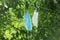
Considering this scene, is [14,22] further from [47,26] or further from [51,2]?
[51,2]

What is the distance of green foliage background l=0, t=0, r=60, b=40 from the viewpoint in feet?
11.6

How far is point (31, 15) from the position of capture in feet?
12.3

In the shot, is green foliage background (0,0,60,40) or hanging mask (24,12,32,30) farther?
hanging mask (24,12,32,30)

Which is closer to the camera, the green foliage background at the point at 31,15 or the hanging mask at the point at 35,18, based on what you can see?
the green foliage background at the point at 31,15

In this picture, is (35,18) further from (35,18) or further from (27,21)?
(27,21)

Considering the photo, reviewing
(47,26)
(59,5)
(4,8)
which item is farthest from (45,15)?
(4,8)

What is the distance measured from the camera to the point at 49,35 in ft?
13.5

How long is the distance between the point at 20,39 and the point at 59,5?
4.00 feet

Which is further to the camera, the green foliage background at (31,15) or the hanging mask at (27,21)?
the hanging mask at (27,21)

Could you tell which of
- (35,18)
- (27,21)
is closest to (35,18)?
(35,18)

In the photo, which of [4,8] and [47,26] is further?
[47,26]

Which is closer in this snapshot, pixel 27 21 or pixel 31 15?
pixel 27 21

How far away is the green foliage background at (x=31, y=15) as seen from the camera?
3529mm

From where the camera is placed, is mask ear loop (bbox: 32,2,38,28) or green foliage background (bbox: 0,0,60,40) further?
mask ear loop (bbox: 32,2,38,28)
